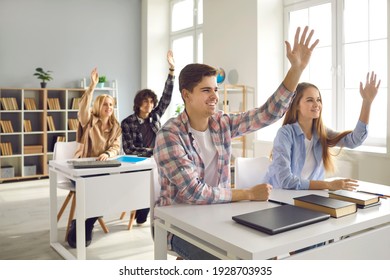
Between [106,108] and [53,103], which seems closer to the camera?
[106,108]

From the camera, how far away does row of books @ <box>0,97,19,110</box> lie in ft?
18.9

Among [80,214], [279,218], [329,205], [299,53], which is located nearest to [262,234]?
[279,218]

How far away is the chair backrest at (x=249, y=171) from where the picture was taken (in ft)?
7.61

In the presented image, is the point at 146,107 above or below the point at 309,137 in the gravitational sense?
above

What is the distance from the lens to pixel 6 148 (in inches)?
229

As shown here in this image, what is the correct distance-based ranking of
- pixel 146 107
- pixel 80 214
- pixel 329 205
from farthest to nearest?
1. pixel 146 107
2. pixel 80 214
3. pixel 329 205

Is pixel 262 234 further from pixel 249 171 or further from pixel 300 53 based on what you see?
pixel 249 171

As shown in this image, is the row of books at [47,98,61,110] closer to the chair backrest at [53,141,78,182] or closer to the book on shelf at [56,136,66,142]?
the book on shelf at [56,136,66,142]

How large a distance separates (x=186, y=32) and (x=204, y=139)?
513cm

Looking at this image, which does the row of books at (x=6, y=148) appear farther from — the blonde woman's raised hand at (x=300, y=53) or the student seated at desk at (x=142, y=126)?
the blonde woman's raised hand at (x=300, y=53)

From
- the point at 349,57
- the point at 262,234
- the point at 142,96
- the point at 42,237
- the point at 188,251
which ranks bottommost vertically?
the point at 42,237

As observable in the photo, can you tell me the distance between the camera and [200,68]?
1806 mm

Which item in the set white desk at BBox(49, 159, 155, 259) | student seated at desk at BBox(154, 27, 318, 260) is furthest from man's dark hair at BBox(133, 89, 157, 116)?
student seated at desk at BBox(154, 27, 318, 260)

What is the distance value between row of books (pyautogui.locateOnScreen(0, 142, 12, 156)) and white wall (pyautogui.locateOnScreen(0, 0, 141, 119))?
2.88ft
